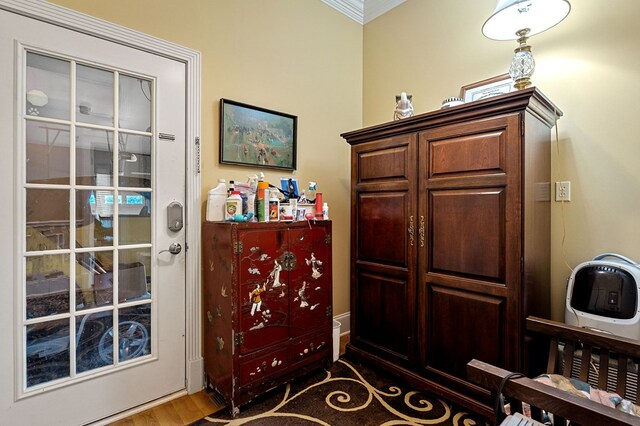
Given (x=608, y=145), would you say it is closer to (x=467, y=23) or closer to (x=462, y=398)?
(x=467, y=23)

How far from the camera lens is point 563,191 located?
178 cm

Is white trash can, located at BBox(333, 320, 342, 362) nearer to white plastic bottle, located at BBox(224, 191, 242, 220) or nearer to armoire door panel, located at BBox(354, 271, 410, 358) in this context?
armoire door panel, located at BBox(354, 271, 410, 358)

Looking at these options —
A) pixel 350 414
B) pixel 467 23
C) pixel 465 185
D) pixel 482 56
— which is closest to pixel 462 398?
pixel 350 414

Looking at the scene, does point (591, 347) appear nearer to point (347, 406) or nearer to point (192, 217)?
point (347, 406)

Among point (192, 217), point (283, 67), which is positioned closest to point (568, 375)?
point (192, 217)

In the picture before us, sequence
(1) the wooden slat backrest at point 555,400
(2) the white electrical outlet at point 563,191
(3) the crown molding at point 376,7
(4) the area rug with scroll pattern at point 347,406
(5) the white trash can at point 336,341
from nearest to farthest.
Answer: (1) the wooden slat backrest at point 555,400, (4) the area rug with scroll pattern at point 347,406, (2) the white electrical outlet at point 563,191, (5) the white trash can at point 336,341, (3) the crown molding at point 376,7

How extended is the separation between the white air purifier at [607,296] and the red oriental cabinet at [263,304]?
54.7 inches

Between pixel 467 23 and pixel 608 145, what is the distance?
4.17 feet

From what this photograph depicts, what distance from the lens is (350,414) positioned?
65.8 inches

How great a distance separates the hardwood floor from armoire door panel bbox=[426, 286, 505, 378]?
4.33 ft

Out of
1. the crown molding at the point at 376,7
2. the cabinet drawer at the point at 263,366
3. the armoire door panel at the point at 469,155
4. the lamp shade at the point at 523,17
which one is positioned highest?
the crown molding at the point at 376,7

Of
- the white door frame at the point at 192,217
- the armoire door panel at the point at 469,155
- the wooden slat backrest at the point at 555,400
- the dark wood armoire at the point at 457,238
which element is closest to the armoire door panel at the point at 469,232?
the dark wood armoire at the point at 457,238

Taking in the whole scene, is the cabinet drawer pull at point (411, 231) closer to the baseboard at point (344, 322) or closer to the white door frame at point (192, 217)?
the baseboard at point (344, 322)

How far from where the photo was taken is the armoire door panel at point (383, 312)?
1987 mm
